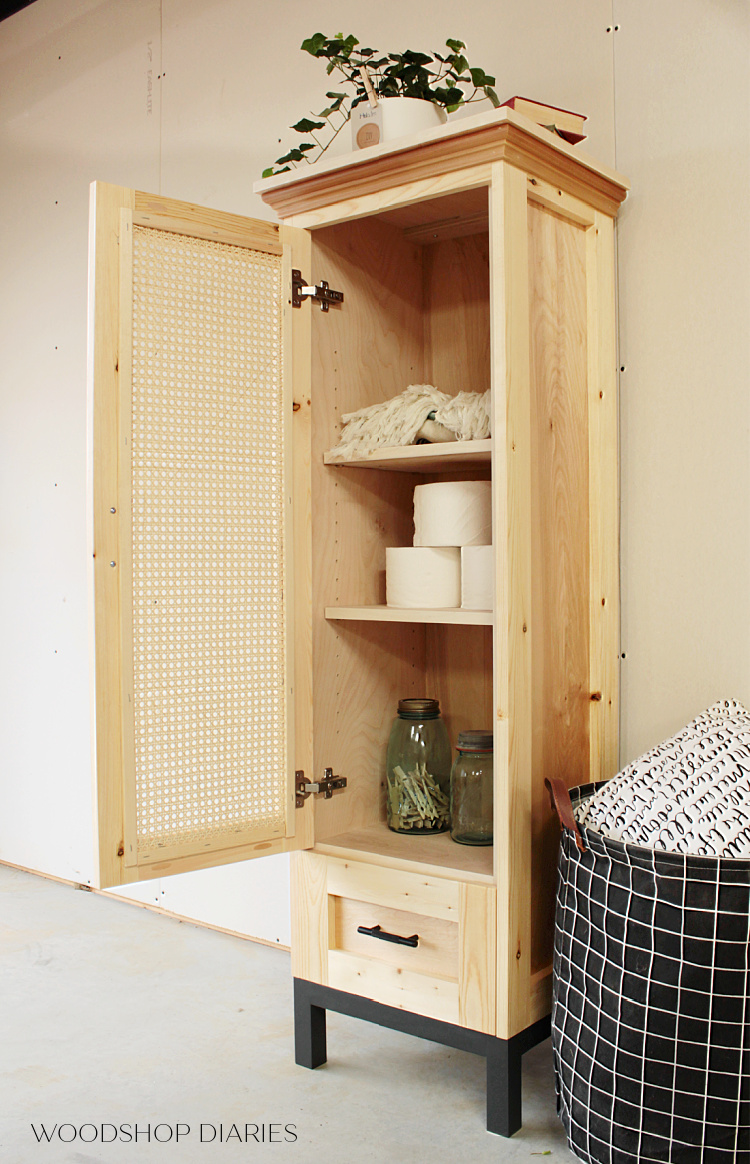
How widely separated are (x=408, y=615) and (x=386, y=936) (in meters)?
0.58

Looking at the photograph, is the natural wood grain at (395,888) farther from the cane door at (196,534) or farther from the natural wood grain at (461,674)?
the natural wood grain at (461,674)

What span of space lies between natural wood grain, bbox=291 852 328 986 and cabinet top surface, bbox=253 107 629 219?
1.26 meters

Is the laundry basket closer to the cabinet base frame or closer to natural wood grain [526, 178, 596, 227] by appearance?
the cabinet base frame

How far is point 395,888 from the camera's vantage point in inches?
69.6

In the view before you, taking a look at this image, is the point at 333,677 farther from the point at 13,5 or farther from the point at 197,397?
the point at 13,5

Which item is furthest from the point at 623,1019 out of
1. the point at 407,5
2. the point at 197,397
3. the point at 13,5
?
the point at 13,5

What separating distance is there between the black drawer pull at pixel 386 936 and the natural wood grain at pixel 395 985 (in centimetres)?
6

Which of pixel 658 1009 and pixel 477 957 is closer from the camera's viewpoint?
pixel 658 1009

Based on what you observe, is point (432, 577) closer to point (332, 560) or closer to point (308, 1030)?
point (332, 560)

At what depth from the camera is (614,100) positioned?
1953 mm

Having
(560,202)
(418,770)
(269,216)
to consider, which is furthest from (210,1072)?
(269,216)

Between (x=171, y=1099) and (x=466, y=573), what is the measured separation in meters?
1.11

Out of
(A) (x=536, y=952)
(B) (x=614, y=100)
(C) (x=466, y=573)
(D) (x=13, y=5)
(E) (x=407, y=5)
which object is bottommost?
(A) (x=536, y=952)

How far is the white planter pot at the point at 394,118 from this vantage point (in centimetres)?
180
